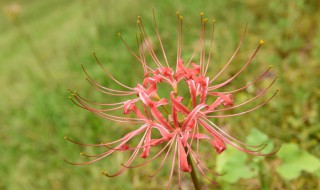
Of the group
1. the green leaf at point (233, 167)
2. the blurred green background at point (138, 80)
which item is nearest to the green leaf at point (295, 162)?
the blurred green background at point (138, 80)

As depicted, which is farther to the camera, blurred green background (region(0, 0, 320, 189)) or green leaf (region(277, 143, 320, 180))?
blurred green background (region(0, 0, 320, 189))

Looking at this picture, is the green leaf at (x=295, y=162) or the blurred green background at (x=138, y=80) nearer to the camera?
the green leaf at (x=295, y=162)

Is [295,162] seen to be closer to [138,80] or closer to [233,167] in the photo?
[233,167]

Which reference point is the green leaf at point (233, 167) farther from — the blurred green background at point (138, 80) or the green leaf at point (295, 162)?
the green leaf at point (295, 162)

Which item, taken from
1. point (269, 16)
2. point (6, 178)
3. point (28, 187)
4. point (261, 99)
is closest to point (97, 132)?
point (28, 187)

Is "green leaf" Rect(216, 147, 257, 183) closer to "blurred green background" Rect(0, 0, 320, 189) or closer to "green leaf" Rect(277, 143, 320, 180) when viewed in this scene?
"blurred green background" Rect(0, 0, 320, 189)

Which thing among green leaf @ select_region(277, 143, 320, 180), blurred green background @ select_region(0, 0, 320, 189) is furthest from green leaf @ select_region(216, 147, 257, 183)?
green leaf @ select_region(277, 143, 320, 180)
